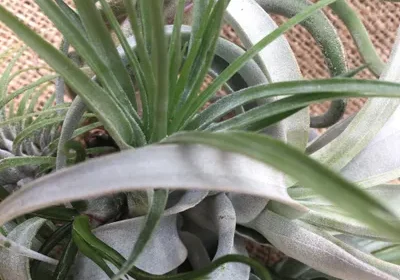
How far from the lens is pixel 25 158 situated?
1.24 feet

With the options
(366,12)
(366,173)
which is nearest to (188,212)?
(366,173)

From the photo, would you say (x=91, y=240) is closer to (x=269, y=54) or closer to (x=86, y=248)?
(x=86, y=248)

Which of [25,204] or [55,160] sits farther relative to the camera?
[55,160]

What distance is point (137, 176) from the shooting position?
0.74 feet

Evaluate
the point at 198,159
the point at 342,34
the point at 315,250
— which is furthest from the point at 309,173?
the point at 342,34

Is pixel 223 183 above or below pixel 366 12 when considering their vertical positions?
below

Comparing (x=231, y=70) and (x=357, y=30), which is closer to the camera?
(x=231, y=70)

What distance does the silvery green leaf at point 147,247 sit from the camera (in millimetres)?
371

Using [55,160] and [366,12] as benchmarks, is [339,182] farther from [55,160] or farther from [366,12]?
[366,12]

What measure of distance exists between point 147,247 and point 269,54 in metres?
0.16

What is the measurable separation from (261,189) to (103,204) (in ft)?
0.54

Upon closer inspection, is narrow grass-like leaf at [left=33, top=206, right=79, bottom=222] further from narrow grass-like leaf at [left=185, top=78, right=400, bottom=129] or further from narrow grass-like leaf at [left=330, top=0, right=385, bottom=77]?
narrow grass-like leaf at [left=330, top=0, right=385, bottom=77]

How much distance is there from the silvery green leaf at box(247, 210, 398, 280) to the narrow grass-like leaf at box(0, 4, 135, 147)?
0.41 ft

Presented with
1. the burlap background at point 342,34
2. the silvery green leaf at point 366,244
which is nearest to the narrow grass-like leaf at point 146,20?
the silvery green leaf at point 366,244
